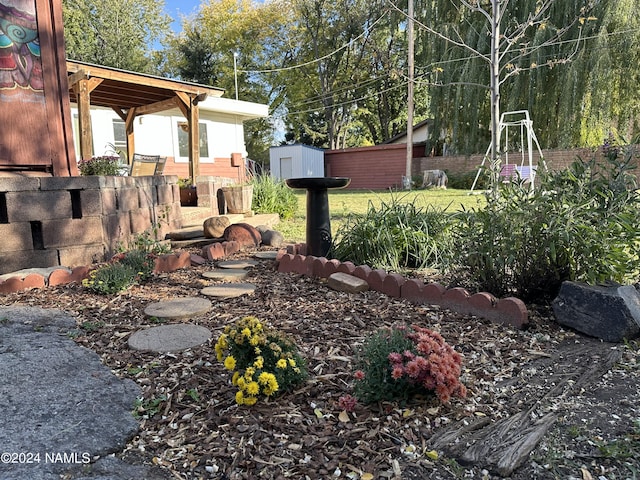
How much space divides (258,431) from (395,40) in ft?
93.9

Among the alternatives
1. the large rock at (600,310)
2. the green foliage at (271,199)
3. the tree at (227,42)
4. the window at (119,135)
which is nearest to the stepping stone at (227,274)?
the large rock at (600,310)

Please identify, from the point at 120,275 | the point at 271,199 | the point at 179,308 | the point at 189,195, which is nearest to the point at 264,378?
the point at 179,308

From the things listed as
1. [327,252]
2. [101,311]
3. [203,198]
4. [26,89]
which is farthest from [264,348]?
[203,198]

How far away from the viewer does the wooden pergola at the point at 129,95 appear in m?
6.55

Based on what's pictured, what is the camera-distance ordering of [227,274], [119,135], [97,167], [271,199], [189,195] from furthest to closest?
1. [119,135]
2. [271,199]
3. [189,195]
4. [97,167]
5. [227,274]

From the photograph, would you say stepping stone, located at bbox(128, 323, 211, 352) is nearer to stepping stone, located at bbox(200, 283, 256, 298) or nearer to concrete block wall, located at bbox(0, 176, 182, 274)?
stepping stone, located at bbox(200, 283, 256, 298)

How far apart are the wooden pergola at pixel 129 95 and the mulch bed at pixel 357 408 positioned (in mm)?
5024

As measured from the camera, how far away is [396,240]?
3.68 metres

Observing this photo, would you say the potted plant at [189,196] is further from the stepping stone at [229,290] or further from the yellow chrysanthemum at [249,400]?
the yellow chrysanthemum at [249,400]

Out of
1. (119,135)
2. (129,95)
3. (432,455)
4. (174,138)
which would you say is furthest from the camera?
(174,138)

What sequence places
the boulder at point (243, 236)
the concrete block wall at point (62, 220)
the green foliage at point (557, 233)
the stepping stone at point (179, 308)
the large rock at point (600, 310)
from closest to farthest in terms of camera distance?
the large rock at point (600, 310)
the green foliage at point (557, 233)
the stepping stone at point (179, 308)
the concrete block wall at point (62, 220)
the boulder at point (243, 236)

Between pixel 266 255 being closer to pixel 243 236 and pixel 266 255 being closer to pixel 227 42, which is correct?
pixel 243 236

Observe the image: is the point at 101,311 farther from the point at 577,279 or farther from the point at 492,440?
the point at 577,279

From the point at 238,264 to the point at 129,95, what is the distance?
569 centimetres
